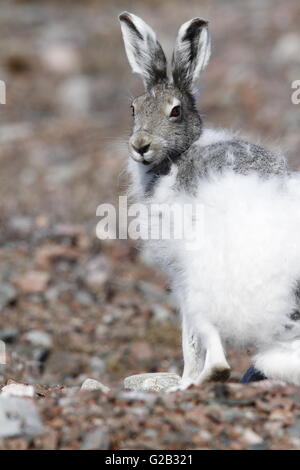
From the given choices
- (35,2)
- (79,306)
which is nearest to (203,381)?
(79,306)

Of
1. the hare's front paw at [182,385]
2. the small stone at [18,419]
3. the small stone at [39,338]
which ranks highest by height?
the small stone at [39,338]

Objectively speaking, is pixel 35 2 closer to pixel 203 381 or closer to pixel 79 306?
pixel 79 306

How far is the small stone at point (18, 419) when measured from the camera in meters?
4.66

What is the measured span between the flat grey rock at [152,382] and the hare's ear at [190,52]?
78.9 inches

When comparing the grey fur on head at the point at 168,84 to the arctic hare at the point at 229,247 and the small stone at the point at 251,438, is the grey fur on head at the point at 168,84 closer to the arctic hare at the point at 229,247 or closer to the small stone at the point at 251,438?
the arctic hare at the point at 229,247

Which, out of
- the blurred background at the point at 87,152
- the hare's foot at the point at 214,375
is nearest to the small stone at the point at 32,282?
the blurred background at the point at 87,152

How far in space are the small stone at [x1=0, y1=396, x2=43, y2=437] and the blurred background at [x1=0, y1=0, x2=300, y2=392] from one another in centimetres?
246

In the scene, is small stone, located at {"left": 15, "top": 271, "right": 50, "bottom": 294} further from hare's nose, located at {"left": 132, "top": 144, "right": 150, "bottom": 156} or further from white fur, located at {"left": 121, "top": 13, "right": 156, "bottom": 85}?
hare's nose, located at {"left": 132, "top": 144, "right": 150, "bottom": 156}

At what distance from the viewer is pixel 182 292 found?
5.80 meters

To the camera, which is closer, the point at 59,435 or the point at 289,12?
the point at 59,435

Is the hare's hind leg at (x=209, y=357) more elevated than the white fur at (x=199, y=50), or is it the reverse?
the white fur at (x=199, y=50)

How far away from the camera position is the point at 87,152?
14312 millimetres

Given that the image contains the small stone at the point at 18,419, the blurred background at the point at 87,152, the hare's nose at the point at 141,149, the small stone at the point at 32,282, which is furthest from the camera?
the small stone at the point at 32,282

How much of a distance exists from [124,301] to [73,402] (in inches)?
196
